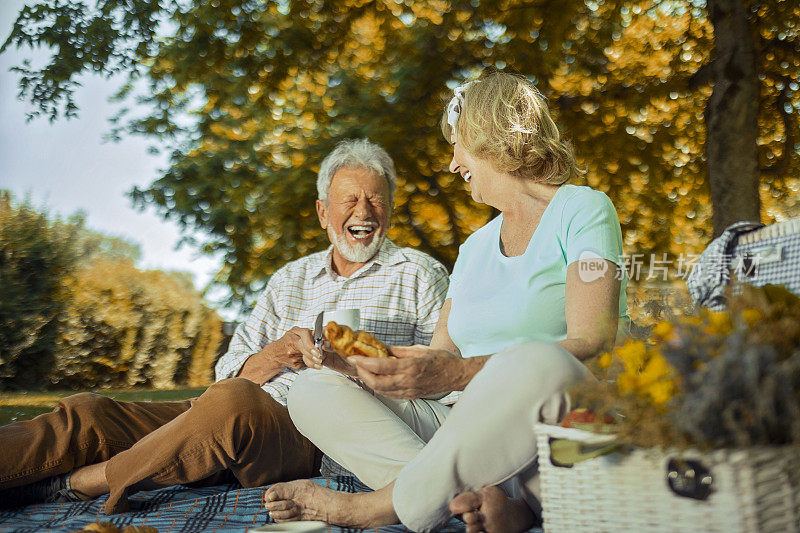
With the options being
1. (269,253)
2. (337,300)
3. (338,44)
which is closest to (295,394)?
(337,300)

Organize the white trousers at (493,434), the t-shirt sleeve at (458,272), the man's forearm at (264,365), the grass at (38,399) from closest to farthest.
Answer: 1. the white trousers at (493,434)
2. the t-shirt sleeve at (458,272)
3. the man's forearm at (264,365)
4. the grass at (38,399)

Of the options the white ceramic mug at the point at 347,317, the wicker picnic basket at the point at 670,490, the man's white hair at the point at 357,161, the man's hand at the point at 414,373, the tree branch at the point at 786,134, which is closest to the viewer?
the wicker picnic basket at the point at 670,490

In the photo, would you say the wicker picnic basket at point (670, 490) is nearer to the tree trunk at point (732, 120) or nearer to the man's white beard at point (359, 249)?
the man's white beard at point (359, 249)

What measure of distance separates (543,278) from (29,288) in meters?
5.51

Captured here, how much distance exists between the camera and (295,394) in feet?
7.35

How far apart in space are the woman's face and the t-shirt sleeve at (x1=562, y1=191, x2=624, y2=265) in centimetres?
35

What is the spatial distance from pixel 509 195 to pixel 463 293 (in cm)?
36

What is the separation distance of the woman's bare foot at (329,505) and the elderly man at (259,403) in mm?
448

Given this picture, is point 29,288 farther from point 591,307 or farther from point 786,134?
point 786,134

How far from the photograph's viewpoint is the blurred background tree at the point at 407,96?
5285 mm

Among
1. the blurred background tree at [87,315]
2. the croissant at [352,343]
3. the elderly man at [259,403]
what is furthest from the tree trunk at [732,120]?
the blurred background tree at [87,315]

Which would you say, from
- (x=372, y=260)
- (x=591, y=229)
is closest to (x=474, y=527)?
(x=591, y=229)

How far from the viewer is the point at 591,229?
199 centimetres

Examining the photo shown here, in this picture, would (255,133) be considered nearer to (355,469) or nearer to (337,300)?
(337,300)
